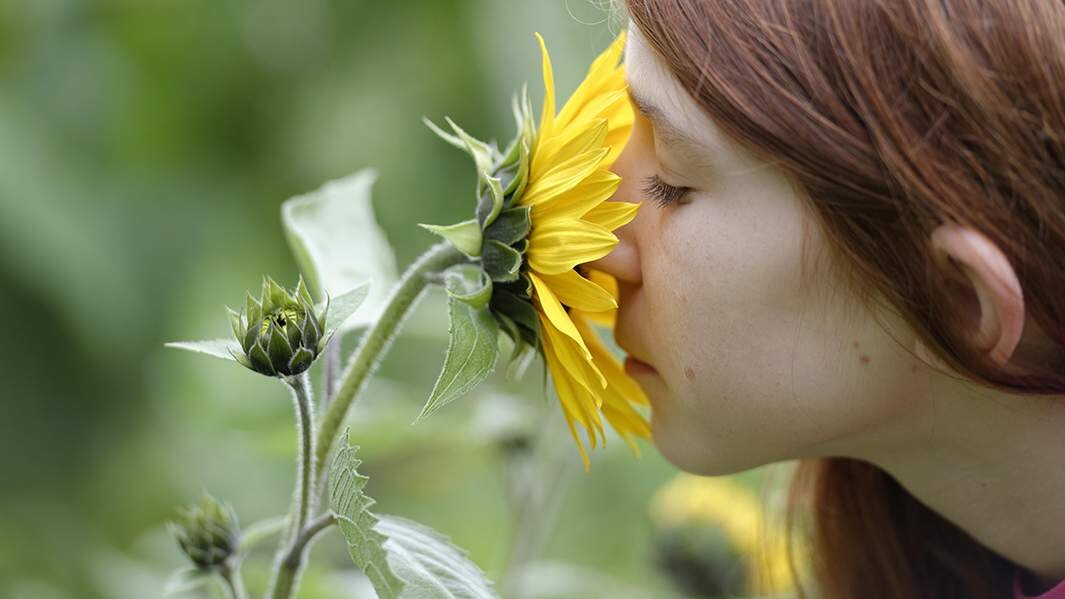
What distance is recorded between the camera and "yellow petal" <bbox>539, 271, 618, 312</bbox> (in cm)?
73

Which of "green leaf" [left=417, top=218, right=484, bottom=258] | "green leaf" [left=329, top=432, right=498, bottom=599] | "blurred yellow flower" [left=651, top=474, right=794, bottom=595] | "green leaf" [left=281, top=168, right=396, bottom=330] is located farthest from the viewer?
"blurred yellow flower" [left=651, top=474, right=794, bottom=595]

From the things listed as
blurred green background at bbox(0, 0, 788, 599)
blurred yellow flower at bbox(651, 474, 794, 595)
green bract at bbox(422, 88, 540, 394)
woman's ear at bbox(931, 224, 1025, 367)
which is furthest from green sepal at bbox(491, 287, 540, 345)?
blurred green background at bbox(0, 0, 788, 599)

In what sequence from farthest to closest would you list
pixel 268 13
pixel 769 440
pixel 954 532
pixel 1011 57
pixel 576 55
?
pixel 268 13
pixel 576 55
pixel 954 532
pixel 769 440
pixel 1011 57

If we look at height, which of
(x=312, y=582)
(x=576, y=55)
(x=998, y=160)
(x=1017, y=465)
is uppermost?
(x=998, y=160)

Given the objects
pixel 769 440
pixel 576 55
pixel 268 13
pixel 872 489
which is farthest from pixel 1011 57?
pixel 268 13

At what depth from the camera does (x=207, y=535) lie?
82 cm

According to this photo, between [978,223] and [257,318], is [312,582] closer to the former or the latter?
[257,318]

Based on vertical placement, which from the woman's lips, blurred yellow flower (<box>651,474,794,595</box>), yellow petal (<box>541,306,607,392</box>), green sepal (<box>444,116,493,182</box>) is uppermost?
green sepal (<box>444,116,493,182</box>)

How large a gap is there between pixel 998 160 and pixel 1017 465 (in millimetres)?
242

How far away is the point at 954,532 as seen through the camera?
3.31ft

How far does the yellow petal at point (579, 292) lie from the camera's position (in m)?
0.73

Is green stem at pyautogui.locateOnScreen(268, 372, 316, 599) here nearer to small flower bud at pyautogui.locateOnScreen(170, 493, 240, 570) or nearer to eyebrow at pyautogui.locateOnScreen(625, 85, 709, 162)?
small flower bud at pyautogui.locateOnScreen(170, 493, 240, 570)

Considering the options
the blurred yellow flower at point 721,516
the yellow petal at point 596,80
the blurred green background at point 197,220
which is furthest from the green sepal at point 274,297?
the blurred green background at point 197,220

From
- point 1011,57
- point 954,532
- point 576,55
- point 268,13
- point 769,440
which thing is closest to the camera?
point 1011,57
